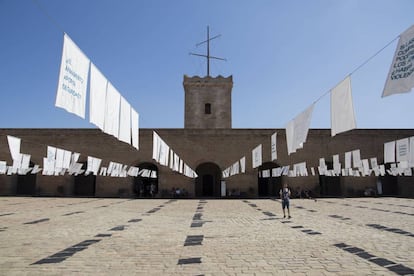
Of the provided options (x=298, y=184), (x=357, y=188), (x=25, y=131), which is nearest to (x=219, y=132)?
(x=298, y=184)

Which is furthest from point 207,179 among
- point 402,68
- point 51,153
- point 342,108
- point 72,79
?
point 402,68

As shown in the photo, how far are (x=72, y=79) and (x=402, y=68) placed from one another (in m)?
5.64

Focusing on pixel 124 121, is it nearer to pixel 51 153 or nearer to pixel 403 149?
pixel 51 153

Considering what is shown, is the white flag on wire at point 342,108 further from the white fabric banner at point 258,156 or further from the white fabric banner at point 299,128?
the white fabric banner at point 258,156

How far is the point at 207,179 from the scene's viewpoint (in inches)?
1208

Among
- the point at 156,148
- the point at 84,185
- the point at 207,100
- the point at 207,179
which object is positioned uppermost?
the point at 207,100

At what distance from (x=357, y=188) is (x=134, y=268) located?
2593 centimetres

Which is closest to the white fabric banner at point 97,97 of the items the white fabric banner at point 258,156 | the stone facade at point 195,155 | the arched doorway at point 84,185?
the white fabric banner at point 258,156

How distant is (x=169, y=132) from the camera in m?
27.8

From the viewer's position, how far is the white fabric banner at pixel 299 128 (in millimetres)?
9829

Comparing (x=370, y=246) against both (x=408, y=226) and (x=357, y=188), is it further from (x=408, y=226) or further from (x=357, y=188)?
(x=357, y=188)

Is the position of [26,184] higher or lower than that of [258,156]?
lower

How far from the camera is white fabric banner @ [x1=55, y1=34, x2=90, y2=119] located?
18.8ft

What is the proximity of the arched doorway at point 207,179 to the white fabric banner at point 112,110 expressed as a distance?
22102mm
